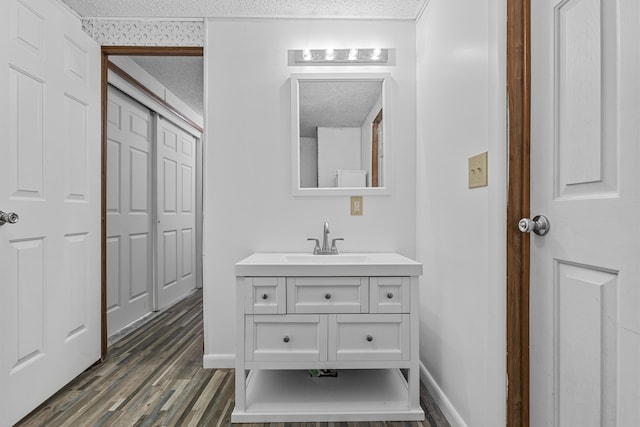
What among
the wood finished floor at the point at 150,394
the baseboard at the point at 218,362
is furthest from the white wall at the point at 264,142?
the wood finished floor at the point at 150,394

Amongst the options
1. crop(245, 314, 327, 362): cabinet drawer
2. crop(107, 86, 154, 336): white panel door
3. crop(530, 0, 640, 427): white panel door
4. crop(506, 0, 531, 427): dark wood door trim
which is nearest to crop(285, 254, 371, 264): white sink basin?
→ crop(245, 314, 327, 362): cabinet drawer

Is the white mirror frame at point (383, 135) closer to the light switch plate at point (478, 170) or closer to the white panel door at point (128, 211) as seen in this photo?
the light switch plate at point (478, 170)

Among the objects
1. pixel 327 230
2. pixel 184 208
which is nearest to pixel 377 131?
→ pixel 327 230

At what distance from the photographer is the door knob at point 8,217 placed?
1.50 metres

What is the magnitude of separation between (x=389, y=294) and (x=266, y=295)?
1.86ft

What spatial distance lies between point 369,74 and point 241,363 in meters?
1.74

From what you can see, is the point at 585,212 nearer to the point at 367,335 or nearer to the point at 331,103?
the point at 367,335

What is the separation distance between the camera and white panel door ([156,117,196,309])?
3.54 metres

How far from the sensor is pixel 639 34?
80cm

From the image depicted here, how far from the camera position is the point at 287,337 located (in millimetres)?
1685

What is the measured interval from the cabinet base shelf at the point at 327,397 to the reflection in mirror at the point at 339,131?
108 cm

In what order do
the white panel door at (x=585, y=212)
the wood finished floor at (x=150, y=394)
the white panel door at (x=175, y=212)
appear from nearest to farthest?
the white panel door at (x=585, y=212) → the wood finished floor at (x=150, y=394) → the white panel door at (x=175, y=212)

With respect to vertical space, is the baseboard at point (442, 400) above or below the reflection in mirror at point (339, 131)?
below

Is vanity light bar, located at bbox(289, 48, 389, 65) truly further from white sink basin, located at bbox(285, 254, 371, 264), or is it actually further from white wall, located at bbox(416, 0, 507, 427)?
white sink basin, located at bbox(285, 254, 371, 264)
